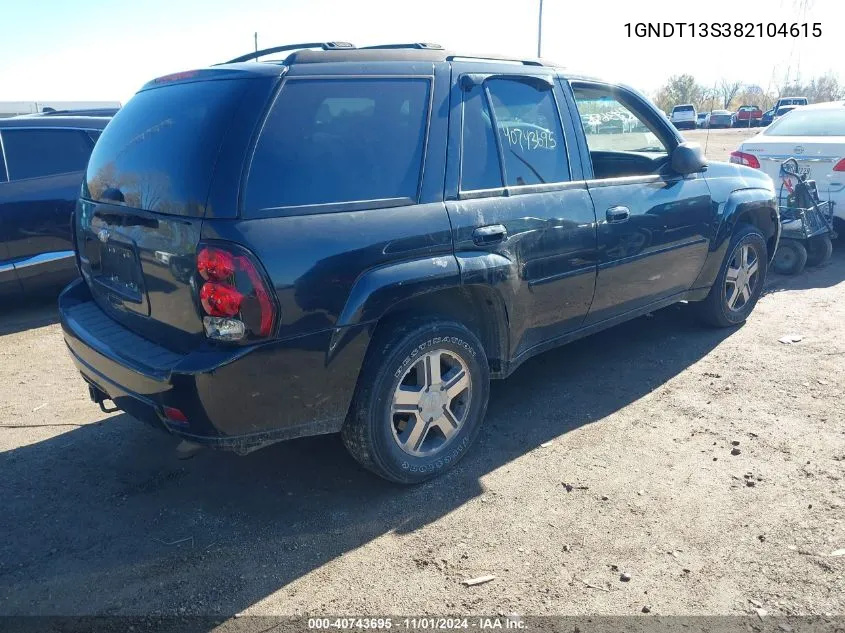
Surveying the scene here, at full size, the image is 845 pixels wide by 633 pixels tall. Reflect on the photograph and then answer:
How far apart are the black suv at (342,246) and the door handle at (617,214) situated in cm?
2

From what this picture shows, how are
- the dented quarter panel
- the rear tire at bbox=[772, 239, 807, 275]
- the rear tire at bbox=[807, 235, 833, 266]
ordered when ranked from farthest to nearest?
the rear tire at bbox=[807, 235, 833, 266]
the rear tire at bbox=[772, 239, 807, 275]
the dented quarter panel

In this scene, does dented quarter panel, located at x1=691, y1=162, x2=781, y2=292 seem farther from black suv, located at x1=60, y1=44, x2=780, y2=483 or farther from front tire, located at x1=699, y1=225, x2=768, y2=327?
black suv, located at x1=60, y1=44, x2=780, y2=483

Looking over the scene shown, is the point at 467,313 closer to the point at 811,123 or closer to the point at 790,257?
the point at 790,257

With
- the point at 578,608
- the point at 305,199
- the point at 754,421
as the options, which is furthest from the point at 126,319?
the point at 754,421

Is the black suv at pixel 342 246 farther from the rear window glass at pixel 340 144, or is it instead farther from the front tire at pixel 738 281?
the front tire at pixel 738 281

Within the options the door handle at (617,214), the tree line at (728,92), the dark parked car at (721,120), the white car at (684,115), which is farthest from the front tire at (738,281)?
the tree line at (728,92)

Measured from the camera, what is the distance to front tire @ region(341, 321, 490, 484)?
10.3 ft

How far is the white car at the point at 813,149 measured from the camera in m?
8.01

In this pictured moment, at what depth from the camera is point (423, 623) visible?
2535 mm

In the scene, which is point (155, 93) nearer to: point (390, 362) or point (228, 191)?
point (228, 191)

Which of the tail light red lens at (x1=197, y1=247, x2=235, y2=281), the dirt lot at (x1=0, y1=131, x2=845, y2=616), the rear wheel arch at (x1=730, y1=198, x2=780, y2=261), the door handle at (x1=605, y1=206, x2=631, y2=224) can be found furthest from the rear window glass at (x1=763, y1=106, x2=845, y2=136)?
the tail light red lens at (x1=197, y1=247, x2=235, y2=281)

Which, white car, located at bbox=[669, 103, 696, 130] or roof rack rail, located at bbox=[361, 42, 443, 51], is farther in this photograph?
white car, located at bbox=[669, 103, 696, 130]

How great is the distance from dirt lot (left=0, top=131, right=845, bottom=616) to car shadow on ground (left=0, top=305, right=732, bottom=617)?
1 centimetres

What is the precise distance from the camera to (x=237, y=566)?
2.86 m
